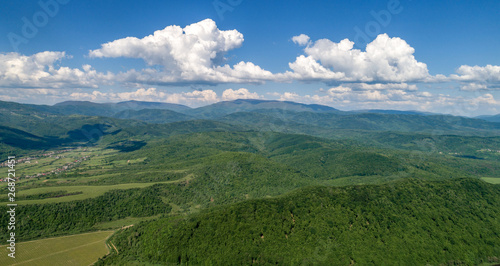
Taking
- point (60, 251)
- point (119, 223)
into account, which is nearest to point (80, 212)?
point (119, 223)

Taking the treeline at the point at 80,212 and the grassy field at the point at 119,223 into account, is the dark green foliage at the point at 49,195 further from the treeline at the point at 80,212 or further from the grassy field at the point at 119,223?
the grassy field at the point at 119,223

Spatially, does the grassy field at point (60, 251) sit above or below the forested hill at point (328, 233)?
below

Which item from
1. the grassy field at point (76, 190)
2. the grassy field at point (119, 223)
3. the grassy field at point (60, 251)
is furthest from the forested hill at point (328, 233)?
the grassy field at point (76, 190)

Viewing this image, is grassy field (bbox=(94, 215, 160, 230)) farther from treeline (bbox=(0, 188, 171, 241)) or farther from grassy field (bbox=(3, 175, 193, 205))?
grassy field (bbox=(3, 175, 193, 205))

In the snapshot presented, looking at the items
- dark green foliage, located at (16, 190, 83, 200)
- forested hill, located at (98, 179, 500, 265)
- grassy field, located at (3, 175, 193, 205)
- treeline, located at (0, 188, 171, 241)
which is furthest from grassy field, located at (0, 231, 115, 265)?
dark green foliage, located at (16, 190, 83, 200)

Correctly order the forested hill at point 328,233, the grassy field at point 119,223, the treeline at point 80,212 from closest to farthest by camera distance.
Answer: the forested hill at point 328,233 < the treeline at point 80,212 < the grassy field at point 119,223

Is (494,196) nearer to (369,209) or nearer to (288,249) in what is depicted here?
(369,209)
